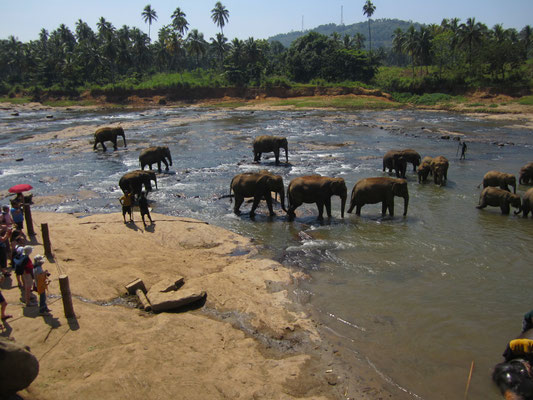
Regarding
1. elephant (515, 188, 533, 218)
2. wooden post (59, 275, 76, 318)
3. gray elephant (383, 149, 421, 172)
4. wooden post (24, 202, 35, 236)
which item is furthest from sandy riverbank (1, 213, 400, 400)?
gray elephant (383, 149, 421, 172)

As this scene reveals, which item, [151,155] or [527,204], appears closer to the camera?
[527,204]

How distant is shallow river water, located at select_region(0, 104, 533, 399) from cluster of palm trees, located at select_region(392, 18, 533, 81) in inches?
1309

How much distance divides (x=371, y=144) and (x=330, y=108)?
29114 mm

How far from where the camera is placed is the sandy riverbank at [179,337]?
6.09m

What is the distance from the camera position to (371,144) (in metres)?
30.0

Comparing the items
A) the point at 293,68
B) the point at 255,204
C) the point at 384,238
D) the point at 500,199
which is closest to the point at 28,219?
the point at 255,204

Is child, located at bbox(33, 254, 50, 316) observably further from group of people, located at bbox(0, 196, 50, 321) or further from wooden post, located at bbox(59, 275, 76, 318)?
wooden post, located at bbox(59, 275, 76, 318)

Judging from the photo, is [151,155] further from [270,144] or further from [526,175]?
[526,175]

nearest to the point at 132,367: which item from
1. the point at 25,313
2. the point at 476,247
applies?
the point at 25,313

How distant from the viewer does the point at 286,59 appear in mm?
81438

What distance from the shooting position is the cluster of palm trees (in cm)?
5919

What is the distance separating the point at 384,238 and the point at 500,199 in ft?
16.7

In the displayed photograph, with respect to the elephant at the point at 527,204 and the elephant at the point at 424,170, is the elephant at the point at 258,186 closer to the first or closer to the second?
the elephant at the point at 527,204

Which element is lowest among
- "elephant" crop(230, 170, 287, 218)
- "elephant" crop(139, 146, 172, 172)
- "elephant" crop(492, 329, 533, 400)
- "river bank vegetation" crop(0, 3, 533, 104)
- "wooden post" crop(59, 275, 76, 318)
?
"elephant" crop(492, 329, 533, 400)
